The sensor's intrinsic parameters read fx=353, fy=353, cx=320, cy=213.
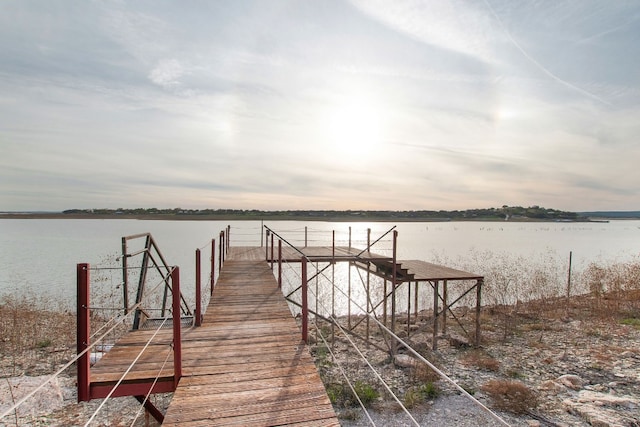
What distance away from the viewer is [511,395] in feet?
28.3

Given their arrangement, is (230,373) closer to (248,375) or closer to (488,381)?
(248,375)

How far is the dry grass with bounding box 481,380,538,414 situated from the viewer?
8133 mm

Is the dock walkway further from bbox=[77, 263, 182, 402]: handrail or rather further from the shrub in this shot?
the shrub

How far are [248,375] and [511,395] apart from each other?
24.9 feet

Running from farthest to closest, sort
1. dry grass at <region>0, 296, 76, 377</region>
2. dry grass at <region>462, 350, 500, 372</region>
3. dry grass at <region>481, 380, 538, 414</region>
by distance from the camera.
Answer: dry grass at <region>462, 350, 500, 372</region> → dry grass at <region>0, 296, 76, 377</region> → dry grass at <region>481, 380, 538, 414</region>

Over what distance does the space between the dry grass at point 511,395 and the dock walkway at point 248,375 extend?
5.80m

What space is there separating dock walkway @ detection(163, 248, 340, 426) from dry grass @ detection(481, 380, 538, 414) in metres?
5.80

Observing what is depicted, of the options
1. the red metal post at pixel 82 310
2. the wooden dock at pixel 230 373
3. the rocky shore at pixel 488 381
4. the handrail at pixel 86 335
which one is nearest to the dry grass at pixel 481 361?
the rocky shore at pixel 488 381

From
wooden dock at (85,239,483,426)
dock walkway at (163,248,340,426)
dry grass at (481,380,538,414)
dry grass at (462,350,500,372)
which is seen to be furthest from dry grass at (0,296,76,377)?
dry grass at (462,350,500,372)

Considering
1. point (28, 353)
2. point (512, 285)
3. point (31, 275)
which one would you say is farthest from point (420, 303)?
point (31, 275)

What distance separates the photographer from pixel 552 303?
17.7m

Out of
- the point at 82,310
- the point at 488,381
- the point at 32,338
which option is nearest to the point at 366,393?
the point at 488,381

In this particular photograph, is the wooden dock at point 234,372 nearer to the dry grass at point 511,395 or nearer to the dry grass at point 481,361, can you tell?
the dry grass at point 511,395

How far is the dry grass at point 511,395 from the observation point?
8133 millimetres
